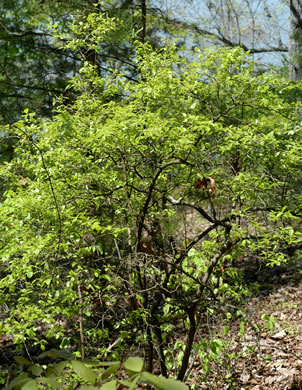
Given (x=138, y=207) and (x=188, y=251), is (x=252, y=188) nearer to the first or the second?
(x=188, y=251)

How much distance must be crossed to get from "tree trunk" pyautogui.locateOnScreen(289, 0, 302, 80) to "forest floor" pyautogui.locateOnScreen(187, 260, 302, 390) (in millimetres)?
3660

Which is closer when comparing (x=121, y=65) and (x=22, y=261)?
(x=22, y=261)

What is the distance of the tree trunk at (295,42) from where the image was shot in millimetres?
7668

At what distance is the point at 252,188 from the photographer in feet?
10.2

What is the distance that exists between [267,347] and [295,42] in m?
5.72

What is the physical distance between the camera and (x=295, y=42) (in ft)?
25.8

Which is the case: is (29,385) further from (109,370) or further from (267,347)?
(267,347)

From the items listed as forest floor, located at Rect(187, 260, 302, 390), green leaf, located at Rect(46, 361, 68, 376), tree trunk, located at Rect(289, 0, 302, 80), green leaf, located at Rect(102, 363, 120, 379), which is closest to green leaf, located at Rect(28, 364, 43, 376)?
green leaf, located at Rect(46, 361, 68, 376)

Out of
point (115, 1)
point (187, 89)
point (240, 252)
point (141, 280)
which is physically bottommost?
point (141, 280)

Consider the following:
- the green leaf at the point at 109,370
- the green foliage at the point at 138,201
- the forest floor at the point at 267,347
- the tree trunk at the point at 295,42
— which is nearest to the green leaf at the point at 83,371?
the green leaf at the point at 109,370

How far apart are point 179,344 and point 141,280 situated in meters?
0.64

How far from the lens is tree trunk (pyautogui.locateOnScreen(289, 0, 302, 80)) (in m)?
7.67

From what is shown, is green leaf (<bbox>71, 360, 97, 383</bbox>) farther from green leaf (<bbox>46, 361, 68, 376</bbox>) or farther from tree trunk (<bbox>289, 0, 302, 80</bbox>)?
tree trunk (<bbox>289, 0, 302, 80</bbox>)

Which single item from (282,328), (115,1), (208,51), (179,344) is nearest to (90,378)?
(179,344)
